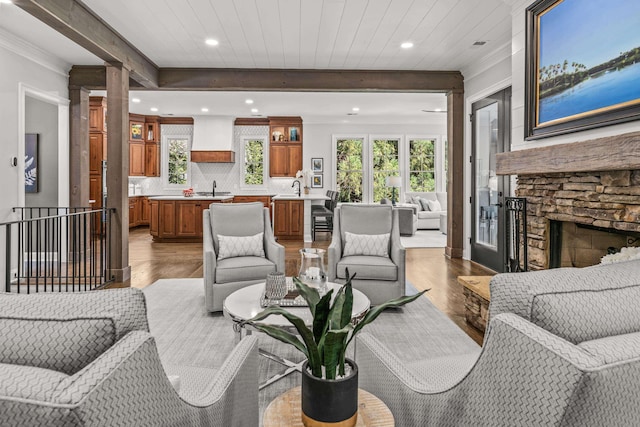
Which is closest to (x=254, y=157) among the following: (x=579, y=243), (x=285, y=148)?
(x=285, y=148)

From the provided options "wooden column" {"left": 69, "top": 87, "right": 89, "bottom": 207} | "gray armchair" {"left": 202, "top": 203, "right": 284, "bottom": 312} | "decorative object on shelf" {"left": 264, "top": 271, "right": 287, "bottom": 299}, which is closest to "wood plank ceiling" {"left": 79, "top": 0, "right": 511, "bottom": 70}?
"wooden column" {"left": 69, "top": 87, "right": 89, "bottom": 207}

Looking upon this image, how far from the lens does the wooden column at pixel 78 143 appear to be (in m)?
6.09

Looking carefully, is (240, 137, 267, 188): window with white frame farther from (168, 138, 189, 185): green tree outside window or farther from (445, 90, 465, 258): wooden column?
(445, 90, 465, 258): wooden column

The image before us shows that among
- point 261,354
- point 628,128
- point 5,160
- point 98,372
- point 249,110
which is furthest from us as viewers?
point 249,110

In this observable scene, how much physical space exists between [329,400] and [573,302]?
0.64 m

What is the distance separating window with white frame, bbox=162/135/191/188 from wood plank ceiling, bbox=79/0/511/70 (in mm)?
5004

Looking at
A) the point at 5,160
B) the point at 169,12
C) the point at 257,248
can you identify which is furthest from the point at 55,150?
the point at 257,248

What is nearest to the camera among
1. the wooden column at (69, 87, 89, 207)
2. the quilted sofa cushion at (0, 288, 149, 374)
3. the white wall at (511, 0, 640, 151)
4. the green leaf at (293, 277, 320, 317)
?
the quilted sofa cushion at (0, 288, 149, 374)

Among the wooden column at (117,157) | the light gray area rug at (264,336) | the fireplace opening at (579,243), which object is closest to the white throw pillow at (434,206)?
the light gray area rug at (264,336)

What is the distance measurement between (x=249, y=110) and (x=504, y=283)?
888 centimetres

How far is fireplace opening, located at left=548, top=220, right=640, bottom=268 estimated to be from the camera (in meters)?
2.99

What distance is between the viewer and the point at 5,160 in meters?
4.93

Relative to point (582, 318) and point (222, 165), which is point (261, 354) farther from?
point (222, 165)

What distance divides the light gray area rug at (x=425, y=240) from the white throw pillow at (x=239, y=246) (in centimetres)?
416
